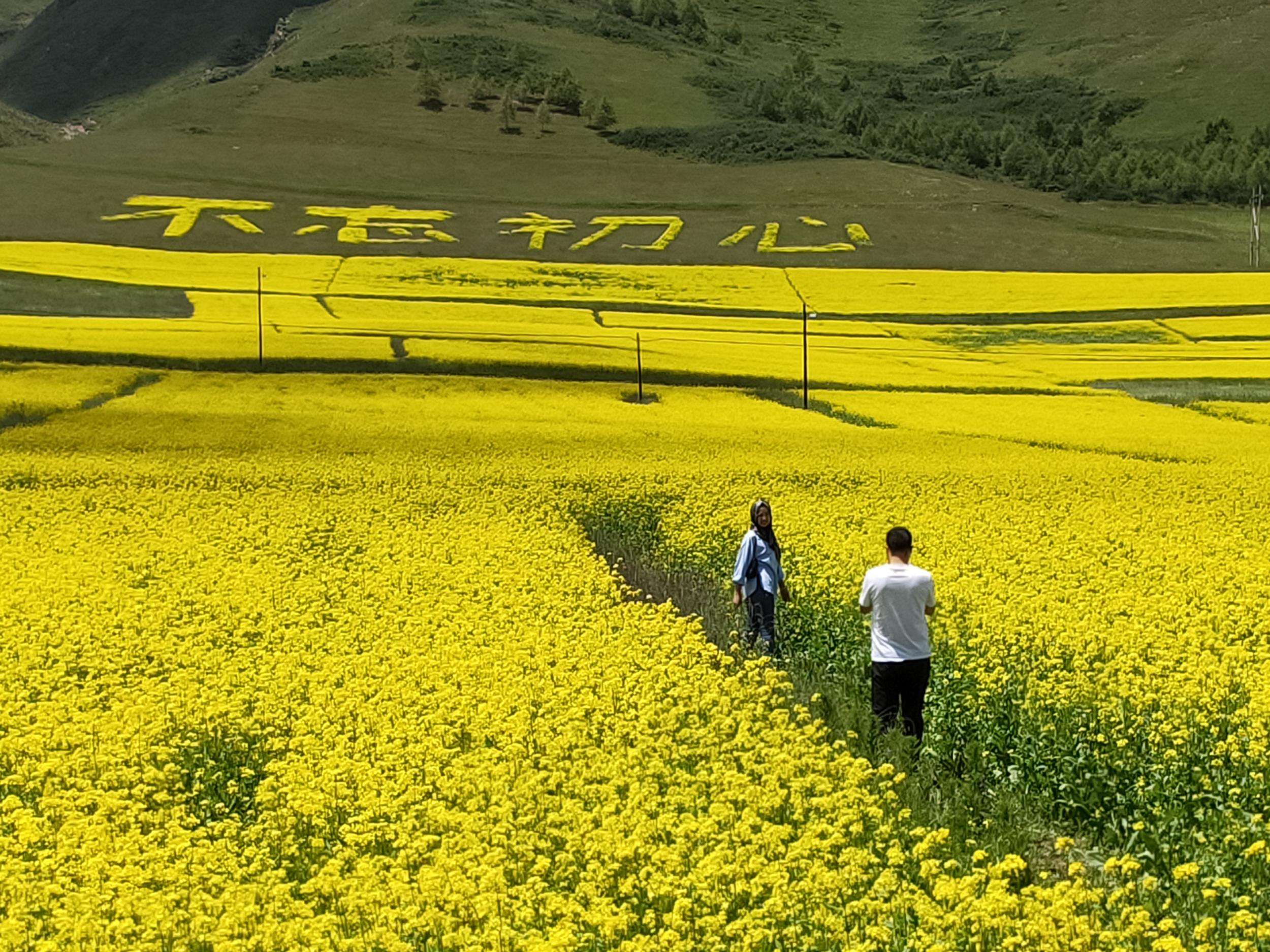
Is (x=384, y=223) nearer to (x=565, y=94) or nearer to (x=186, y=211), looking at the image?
(x=186, y=211)

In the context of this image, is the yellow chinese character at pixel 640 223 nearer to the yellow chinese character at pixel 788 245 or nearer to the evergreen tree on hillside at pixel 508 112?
the yellow chinese character at pixel 788 245

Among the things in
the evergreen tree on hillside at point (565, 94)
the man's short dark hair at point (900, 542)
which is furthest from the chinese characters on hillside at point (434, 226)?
the man's short dark hair at point (900, 542)

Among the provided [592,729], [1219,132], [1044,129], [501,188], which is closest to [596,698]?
[592,729]

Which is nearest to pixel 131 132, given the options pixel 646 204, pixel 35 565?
pixel 646 204

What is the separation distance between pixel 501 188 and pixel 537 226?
16796mm

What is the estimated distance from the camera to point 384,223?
8969 cm

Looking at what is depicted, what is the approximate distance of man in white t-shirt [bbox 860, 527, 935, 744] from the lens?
10344 millimetres

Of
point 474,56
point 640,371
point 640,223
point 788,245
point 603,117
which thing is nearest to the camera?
point 640,371

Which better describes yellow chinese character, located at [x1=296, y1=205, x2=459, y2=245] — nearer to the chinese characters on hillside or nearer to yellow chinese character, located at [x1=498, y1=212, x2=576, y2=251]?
the chinese characters on hillside

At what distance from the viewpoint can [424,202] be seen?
98.8 m

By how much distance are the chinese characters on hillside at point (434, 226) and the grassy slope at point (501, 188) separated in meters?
1.08

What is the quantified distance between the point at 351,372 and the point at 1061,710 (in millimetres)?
35574

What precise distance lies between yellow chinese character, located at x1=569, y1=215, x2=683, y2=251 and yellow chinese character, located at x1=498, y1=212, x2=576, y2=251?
1982 mm

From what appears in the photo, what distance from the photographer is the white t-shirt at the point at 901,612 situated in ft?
33.9
